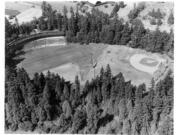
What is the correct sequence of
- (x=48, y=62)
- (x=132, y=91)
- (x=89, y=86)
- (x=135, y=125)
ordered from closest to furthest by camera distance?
(x=135, y=125)
(x=132, y=91)
(x=89, y=86)
(x=48, y=62)

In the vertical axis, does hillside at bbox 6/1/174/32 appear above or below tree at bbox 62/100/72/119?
above

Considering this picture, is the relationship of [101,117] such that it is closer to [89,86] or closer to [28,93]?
[89,86]

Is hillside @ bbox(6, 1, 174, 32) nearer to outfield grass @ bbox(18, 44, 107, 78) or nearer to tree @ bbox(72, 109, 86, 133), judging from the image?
outfield grass @ bbox(18, 44, 107, 78)

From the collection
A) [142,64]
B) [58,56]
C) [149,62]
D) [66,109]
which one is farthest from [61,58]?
[149,62]

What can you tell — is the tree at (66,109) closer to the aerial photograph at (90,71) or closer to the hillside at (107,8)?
the aerial photograph at (90,71)

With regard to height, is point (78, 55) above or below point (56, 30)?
below

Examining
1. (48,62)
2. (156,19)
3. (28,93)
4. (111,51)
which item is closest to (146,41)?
(111,51)

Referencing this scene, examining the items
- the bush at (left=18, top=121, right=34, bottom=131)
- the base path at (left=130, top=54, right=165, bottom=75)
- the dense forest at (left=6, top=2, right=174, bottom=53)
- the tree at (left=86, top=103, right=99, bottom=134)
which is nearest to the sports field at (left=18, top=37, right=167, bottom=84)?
the base path at (left=130, top=54, right=165, bottom=75)
